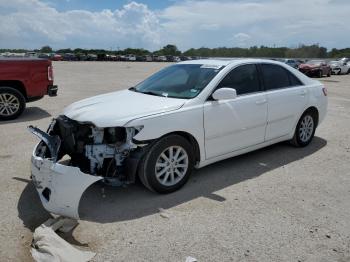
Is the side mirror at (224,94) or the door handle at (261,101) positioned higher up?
the side mirror at (224,94)

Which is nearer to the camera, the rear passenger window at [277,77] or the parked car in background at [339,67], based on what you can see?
the rear passenger window at [277,77]

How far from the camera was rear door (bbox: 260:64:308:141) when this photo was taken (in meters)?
5.68

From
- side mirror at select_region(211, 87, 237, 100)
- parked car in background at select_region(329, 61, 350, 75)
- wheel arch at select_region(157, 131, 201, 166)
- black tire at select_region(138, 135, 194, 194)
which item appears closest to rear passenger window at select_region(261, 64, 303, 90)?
side mirror at select_region(211, 87, 237, 100)

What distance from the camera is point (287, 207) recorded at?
4.26m

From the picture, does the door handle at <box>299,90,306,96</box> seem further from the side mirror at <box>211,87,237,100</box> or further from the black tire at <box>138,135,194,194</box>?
the black tire at <box>138,135,194,194</box>

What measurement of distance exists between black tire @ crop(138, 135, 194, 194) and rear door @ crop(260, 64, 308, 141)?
1.71 meters

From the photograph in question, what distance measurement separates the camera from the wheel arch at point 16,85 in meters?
8.88

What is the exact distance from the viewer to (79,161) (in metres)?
4.45

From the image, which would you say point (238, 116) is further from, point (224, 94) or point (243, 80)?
point (243, 80)

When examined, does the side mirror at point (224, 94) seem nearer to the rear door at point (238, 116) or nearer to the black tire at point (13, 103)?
the rear door at point (238, 116)

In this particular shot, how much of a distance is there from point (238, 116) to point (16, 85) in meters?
6.13

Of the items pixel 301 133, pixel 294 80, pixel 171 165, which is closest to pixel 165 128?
pixel 171 165

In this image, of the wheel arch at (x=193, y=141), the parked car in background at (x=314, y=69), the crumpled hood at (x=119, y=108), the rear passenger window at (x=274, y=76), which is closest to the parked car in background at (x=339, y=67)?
the parked car in background at (x=314, y=69)

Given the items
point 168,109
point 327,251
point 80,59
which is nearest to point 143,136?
point 168,109
